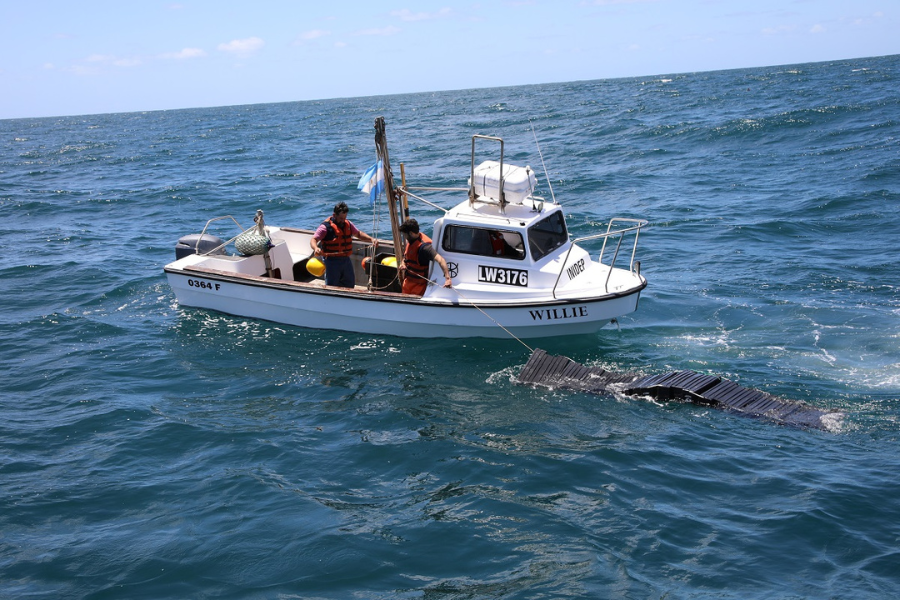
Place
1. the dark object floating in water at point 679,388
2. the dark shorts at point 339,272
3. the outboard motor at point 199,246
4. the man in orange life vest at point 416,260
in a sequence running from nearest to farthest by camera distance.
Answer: the dark object floating in water at point 679,388 → the man in orange life vest at point 416,260 → the dark shorts at point 339,272 → the outboard motor at point 199,246

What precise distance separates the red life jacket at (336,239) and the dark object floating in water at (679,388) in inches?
159

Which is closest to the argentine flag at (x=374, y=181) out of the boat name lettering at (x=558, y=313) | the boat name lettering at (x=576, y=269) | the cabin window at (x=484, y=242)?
the cabin window at (x=484, y=242)

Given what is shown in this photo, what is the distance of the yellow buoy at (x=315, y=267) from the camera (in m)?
14.5

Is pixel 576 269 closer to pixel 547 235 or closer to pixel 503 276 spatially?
pixel 547 235

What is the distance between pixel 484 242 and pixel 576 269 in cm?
167

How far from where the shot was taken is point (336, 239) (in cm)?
1357

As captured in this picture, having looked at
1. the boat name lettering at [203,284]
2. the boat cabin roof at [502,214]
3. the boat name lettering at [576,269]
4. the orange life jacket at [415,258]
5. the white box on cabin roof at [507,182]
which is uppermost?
the white box on cabin roof at [507,182]

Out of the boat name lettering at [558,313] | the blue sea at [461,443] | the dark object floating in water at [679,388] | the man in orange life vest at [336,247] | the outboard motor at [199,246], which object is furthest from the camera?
the outboard motor at [199,246]

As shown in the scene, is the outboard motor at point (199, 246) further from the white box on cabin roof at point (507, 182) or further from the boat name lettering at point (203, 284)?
the white box on cabin roof at point (507, 182)

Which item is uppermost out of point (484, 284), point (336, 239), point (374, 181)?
point (374, 181)

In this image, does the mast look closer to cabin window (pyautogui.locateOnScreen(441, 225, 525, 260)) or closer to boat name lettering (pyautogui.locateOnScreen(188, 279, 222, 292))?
cabin window (pyautogui.locateOnScreen(441, 225, 525, 260))

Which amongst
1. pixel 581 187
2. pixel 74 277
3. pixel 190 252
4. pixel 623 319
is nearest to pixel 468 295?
pixel 623 319

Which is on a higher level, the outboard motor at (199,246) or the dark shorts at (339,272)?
the outboard motor at (199,246)

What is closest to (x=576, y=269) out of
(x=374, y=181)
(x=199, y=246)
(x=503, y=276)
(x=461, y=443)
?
(x=503, y=276)
